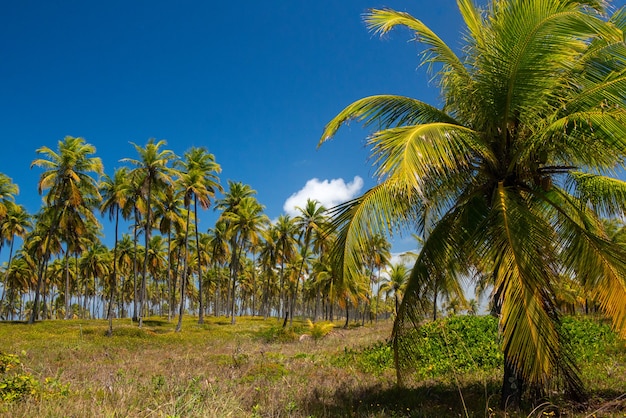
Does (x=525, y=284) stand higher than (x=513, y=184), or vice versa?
(x=513, y=184)

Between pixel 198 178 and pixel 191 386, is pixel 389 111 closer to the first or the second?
pixel 191 386

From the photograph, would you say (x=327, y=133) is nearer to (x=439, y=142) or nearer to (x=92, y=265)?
(x=439, y=142)

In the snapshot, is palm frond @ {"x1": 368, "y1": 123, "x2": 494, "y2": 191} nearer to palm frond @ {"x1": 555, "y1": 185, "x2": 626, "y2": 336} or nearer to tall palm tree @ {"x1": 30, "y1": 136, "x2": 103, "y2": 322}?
palm frond @ {"x1": 555, "y1": 185, "x2": 626, "y2": 336}

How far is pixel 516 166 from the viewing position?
6.52 m

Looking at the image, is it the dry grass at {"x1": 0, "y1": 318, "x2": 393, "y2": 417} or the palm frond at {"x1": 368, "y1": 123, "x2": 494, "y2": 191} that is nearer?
the palm frond at {"x1": 368, "y1": 123, "x2": 494, "y2": 191}

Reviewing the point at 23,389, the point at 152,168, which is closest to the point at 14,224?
the point at 152,168

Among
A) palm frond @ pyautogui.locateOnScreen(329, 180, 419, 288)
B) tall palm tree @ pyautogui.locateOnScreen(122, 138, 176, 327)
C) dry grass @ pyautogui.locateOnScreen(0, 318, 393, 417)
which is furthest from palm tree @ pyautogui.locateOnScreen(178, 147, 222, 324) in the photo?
palm frond @ pyautogui.locateOnScreen(329, 180, 419, 288)

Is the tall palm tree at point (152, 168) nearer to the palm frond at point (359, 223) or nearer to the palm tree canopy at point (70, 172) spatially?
the palm tree canopy at point (70, 172)

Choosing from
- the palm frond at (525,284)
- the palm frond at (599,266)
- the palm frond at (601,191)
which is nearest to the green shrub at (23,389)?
the palm frond at (525,284)

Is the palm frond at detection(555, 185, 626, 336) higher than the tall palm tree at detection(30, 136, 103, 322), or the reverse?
the tall palm tree at detection(30, 136, 103, 322)

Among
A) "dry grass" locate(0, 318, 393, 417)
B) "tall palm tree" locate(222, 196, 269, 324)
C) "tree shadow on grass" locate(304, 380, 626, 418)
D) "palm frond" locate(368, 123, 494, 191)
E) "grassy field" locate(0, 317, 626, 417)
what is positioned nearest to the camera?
"palm frond" locate(368, 123, 494, 191)

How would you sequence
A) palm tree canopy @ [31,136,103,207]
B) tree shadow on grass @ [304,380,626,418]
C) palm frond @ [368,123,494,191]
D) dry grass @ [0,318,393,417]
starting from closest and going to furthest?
1. palm frond @ [368,123,494,191]
2. dry grass @ [0,318,393,417]
3. tree shadow on grass @ [304,380,626,418]
4. palm tree canopy @ [31,136,103,207]

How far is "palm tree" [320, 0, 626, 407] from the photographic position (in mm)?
5203

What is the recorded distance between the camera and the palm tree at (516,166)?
17.1ft
